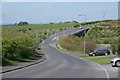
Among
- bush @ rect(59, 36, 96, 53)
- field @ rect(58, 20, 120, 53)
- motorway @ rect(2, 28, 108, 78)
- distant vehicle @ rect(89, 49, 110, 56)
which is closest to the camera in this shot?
motorway @ rect(2, 28, 108, 78)

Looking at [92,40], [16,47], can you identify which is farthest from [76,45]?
[16,47]

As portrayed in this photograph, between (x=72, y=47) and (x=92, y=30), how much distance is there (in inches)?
1048

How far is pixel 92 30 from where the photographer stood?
102 m

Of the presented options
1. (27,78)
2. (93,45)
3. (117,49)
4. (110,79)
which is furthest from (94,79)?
(93,45)

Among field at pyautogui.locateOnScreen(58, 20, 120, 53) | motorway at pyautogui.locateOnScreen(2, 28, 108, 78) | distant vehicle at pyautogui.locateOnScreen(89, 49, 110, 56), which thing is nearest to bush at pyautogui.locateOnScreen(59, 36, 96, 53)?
field at pyautogui.locateOnScreen(58, 20, 120, 53)

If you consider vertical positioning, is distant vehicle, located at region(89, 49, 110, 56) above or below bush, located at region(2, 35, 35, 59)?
below

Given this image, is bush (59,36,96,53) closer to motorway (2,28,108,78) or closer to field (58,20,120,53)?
field (58,20,120,53)

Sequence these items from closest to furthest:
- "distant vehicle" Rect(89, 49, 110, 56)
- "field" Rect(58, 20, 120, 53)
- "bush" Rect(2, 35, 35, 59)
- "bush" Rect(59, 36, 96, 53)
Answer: "bush" Rect(2, 35, 35, 59), "distant vehicle" Rect(89, 49, 110, 56), "field" Rect(58, 20, 120, 53), "bush" Rect(59, 36, 96, 53)

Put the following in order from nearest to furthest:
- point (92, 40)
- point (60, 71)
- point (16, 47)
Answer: point (60, 71) < point (16, 47) < point (92, 40)

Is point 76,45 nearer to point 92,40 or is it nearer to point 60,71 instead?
point 92,40

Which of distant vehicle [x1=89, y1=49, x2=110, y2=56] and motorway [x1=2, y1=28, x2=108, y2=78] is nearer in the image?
motorway [x1=2, y1=28, x2=108, y2=78]

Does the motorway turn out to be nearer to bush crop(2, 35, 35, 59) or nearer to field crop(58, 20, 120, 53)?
bush crop(2, 35, 35, 59)

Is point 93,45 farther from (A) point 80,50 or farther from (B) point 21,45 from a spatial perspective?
(B) point 21,45

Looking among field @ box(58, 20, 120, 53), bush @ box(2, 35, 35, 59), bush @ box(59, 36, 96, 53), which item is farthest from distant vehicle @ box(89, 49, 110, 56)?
bush @ box(2, 35, 35, 59)
